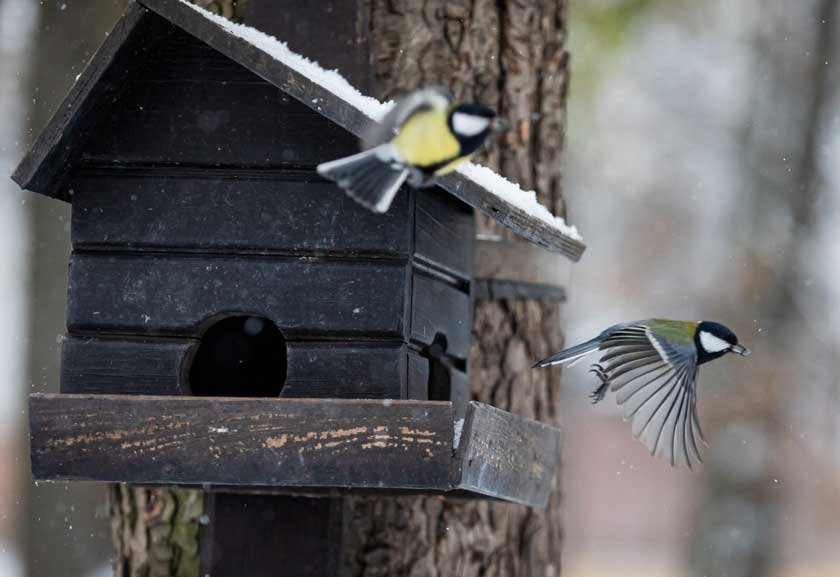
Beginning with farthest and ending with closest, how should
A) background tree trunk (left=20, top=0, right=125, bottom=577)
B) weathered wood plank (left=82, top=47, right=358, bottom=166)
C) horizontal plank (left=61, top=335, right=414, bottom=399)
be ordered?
background tree trunk (left=20, top=0, right=125, bottom=577) < weathered wood plank (left=82, top=47, right=358, bottom=166) < horizontal plank (left=61, top=335, right=414, bottom=399)

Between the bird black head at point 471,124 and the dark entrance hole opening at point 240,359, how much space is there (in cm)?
109

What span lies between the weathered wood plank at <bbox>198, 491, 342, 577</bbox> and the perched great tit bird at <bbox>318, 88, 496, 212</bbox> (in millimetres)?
1052

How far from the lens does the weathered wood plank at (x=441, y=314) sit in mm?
2697

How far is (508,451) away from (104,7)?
13.8ft

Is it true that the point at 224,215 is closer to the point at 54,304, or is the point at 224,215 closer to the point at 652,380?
the point at 652,380

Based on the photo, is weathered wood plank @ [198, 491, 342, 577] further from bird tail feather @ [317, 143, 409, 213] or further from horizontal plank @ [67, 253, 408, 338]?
bird tail feather @ [317, 143, 409, 213]

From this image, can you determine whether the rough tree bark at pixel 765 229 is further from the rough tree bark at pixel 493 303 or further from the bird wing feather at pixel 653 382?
the bird wing feather at pixel 653 382

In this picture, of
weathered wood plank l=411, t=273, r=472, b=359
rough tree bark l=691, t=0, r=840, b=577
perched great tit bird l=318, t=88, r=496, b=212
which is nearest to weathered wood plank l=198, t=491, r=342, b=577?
weathered wood plank l=411, t=273, r=472, b=359

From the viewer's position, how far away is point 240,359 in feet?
10.5

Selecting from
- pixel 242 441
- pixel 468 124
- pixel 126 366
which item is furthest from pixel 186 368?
pixel 468 124

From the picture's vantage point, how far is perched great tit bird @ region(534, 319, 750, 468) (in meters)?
3.08

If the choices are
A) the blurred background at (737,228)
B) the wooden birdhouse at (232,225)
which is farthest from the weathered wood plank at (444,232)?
the blurred background at (737,228)

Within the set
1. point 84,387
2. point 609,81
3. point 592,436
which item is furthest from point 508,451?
point 592,436

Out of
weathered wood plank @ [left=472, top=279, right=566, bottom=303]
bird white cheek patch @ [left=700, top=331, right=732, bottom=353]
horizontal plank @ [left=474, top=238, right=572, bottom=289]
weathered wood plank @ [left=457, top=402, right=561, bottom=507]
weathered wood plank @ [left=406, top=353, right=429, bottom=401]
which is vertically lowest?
weathered wood plank @ [left=457, top=402, right=561, bottom=507]
